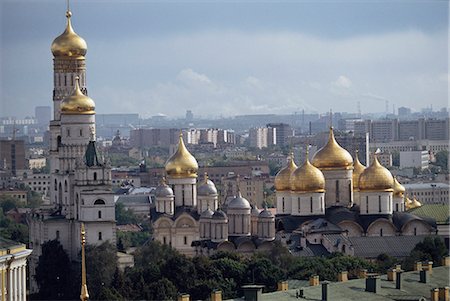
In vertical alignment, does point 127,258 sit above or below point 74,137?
below

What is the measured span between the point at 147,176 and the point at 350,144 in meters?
12.9

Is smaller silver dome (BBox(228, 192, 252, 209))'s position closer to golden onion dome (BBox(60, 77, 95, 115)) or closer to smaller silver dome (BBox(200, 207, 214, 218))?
smaller silver dome (BBox(200, 207, 214, 218))

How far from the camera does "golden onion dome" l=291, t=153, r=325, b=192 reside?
1818 inches

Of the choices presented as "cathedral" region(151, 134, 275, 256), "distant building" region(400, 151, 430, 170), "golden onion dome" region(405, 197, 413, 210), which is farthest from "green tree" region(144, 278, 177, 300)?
"distant building" region(400, 151, 430, 170)

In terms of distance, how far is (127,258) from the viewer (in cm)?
4406

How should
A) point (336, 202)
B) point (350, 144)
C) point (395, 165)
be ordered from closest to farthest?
1. point (336, 202)
2. point (350, 144)
3. point (395, 165)

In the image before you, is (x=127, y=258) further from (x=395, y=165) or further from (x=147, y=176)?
(x=395, y=165)

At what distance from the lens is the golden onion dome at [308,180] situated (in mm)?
46188

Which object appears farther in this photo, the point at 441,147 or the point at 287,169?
the point at 441,147

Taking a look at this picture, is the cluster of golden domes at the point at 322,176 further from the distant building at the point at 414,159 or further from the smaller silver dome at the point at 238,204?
the distant building at the point at 414,159

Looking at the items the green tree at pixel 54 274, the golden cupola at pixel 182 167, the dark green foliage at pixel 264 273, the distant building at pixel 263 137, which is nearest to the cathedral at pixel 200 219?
the golden cupola at pixel 182 167

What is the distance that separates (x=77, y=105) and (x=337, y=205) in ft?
22.5

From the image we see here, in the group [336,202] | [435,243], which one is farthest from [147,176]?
[435,243]

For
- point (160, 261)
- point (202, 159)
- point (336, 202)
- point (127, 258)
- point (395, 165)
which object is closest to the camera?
point (160, 261)
